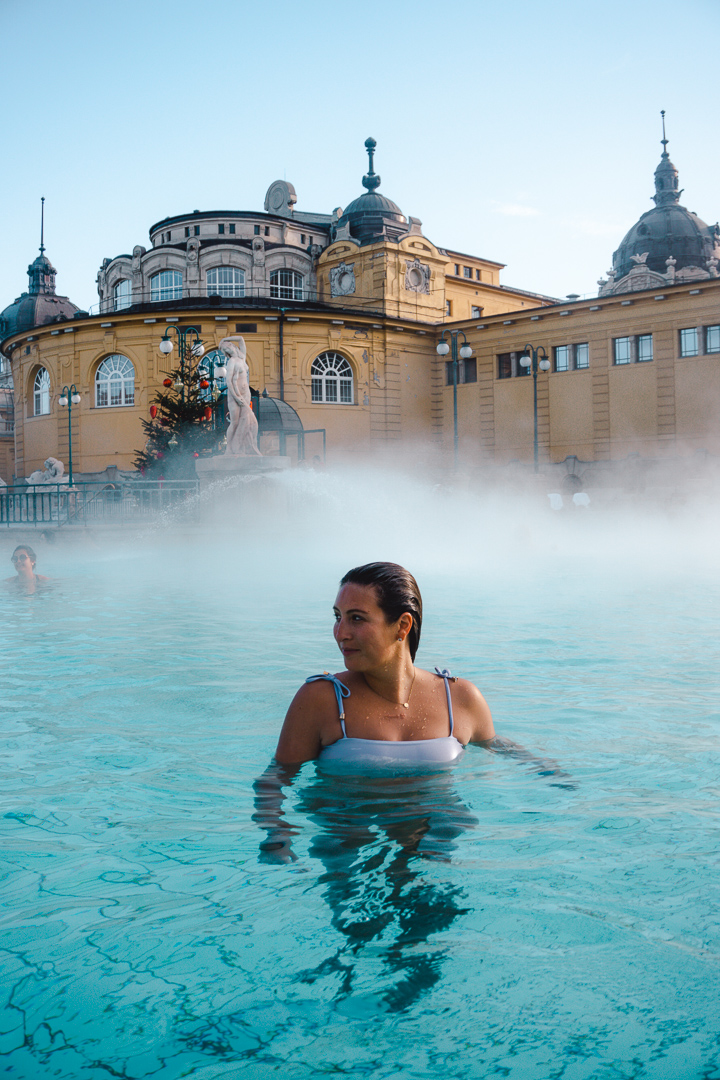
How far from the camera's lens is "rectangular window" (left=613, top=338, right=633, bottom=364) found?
123 feet

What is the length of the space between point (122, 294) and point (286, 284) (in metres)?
9.31

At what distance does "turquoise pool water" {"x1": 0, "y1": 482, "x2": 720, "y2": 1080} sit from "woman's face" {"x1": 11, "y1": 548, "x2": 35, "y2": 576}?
17.8 ft

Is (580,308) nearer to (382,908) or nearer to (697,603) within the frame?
(697,603)

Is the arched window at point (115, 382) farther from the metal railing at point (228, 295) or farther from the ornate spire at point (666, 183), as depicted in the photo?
the ornate spire at point (666, 183)

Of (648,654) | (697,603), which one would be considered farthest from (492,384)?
(648,654)

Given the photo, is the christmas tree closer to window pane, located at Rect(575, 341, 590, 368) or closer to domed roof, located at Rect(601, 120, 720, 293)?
window pane, located at Rect(575, 341, 590, 368)

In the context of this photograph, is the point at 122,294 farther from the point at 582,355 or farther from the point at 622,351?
the point at 622,351

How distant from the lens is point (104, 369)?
41125mm

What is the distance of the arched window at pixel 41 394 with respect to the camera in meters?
43.5

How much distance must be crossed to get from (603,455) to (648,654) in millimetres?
32830

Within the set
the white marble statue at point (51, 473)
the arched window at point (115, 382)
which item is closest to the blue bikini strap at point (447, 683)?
the white marble statue at point (51, 473)

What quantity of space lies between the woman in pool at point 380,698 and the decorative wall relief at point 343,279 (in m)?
44.1

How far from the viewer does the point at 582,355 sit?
39062 millimetres

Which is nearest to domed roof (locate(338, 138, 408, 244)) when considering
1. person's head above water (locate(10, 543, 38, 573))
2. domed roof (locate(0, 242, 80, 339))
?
domed roof (locate(0, 242, 80, 339))
